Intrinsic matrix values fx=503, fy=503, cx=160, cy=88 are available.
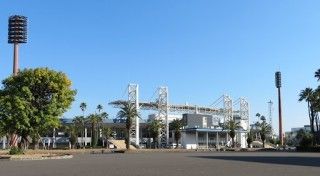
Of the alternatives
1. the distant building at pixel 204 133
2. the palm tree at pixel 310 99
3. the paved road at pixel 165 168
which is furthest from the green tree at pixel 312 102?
the paved road at pixel 165 168

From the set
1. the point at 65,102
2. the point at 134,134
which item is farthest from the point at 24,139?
the point at 134,134

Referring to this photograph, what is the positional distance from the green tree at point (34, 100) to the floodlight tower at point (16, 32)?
42.5 meters

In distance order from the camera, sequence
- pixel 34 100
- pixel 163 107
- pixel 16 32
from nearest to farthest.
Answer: pixel 34 100 < pixel 16 32 < pixel 163 107

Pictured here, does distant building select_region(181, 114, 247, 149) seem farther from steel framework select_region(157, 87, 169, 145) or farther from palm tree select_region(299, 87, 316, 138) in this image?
palm tree select_region(299, 87, 316, 138)

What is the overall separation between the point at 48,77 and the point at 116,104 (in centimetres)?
9835

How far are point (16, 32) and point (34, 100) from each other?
153 feet

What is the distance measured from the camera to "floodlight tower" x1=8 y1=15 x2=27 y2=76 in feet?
349

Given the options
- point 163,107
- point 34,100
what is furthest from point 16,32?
point 163,107

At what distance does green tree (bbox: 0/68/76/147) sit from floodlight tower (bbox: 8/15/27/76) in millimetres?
42489

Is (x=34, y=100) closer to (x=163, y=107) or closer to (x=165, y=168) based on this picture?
(x=165, y=168)

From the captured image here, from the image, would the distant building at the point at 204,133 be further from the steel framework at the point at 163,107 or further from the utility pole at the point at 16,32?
the utility pole at the point at 16,32

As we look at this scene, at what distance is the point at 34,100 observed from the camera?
211ft

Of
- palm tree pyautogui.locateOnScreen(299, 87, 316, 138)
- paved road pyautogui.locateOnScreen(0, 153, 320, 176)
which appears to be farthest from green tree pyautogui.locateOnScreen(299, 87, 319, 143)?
paved road pyautogui.locateOnScreen(0, 153, 320, 176)

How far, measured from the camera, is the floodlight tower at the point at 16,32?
106m
